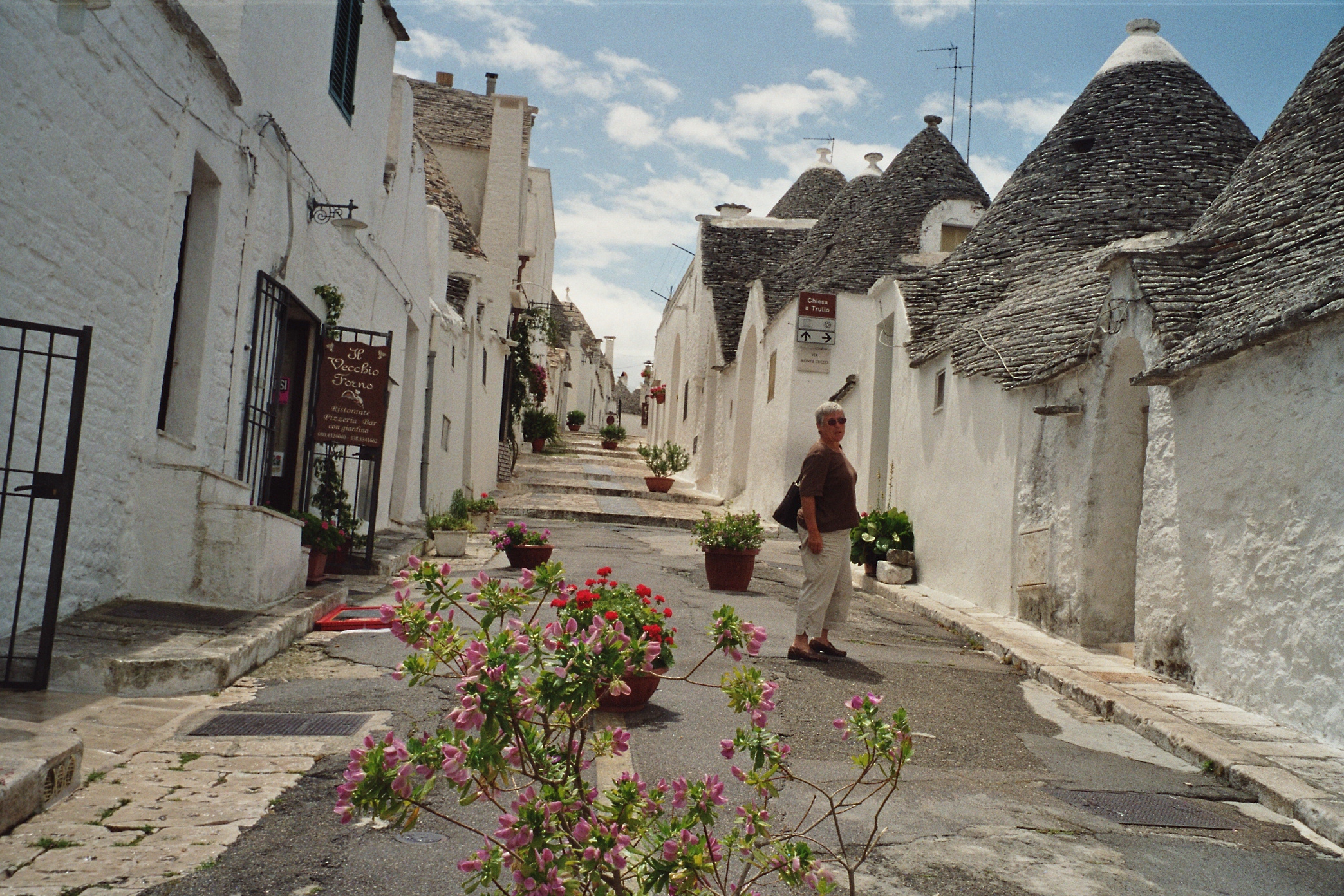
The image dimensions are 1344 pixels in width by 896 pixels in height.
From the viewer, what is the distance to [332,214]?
29.4 feet

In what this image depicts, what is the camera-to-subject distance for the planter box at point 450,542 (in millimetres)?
12016

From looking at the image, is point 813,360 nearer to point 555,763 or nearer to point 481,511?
point 481,511

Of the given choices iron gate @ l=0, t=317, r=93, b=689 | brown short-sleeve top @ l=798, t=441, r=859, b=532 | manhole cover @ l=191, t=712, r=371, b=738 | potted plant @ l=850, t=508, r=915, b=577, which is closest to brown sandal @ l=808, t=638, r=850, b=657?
brown short-sleeve top @ l=798, t=441, r=859, b=532

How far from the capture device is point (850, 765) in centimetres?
449

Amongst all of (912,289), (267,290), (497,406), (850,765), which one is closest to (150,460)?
(267,290)

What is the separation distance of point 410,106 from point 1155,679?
10078 millimetres

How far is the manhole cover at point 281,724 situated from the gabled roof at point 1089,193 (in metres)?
8.16

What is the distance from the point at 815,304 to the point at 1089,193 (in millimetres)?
5932

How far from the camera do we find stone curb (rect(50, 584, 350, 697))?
4734 mm

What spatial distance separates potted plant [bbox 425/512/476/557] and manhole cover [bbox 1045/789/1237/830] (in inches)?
341

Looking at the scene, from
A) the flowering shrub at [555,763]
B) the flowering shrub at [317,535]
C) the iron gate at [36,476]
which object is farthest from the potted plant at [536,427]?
the flowering shrub at [555,763]

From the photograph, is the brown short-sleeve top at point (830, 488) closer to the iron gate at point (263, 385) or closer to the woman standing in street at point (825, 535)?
the woman standing in street at point (825, 535)

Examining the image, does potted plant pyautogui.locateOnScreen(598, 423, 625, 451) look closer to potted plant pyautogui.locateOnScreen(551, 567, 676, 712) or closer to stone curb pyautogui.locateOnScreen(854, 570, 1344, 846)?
stone curb pyautogui.locateOnScreen(854, 570, 1344, 846)

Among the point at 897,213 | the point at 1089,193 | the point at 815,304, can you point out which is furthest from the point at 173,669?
the point at 897,213
